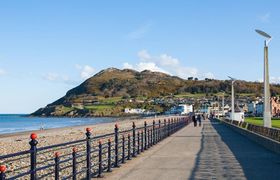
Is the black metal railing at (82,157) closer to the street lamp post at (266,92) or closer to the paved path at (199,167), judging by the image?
the paved path at (199,167)

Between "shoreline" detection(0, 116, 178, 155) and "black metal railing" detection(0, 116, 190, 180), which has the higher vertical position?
"black metal railing" detection(0, 116, 190, 180)

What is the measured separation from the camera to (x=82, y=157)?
87.4ft

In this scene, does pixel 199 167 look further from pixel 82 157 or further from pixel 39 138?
pixel 39 138

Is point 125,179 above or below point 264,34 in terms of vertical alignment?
below

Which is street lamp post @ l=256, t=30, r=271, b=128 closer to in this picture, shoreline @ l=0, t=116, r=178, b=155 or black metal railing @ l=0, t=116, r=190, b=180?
black metal railing @ l=0, t=116, r=190, b=180

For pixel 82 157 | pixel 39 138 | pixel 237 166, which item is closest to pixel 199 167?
pixel 237 166

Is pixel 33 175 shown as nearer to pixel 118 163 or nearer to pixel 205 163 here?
pixel 118 163

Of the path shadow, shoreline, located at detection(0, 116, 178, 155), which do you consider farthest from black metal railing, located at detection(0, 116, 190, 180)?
shoreline, located at detection(0, 116, 178, 155)

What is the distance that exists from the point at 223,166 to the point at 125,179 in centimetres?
394

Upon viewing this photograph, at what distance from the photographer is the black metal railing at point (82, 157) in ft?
31.6

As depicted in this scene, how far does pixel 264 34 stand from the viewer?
105 ft

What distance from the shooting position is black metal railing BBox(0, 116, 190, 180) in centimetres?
964

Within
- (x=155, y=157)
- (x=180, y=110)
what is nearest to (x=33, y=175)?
(x=155, y=157)


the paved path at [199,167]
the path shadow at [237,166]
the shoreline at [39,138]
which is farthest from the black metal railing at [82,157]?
the shoreline at [39,138]
